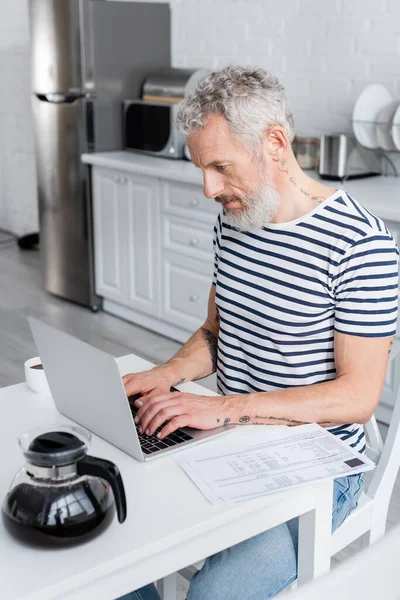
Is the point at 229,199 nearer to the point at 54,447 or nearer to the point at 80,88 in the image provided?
the point at 54,447

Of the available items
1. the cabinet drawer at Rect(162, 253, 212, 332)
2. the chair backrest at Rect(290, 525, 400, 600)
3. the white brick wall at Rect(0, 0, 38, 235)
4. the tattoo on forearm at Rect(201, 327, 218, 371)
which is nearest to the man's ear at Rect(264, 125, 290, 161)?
the tattoo on forearm at Rect(201, 327, 218, 371)

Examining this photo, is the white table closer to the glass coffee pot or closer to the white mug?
the glass coffee pot

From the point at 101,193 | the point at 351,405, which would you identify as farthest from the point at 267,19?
the point at 351,405

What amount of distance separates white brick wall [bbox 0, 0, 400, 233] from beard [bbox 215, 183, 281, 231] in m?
2.01

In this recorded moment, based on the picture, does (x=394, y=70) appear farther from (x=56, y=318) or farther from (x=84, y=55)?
(x=56, y=318)

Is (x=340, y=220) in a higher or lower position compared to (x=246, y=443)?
higher

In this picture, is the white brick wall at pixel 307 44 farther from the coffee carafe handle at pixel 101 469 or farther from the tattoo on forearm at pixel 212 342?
the coffee carafe handle at pixel 101 469

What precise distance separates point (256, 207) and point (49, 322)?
2810 millimetres

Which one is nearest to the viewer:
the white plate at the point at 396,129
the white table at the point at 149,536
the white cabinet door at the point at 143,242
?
the white table at the point at 149,536

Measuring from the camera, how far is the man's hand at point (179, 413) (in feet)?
4.41

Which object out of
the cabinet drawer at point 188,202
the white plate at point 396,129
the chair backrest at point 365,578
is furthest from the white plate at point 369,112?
the chair backrest at point 365,578

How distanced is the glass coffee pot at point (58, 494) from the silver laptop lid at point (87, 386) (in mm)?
164

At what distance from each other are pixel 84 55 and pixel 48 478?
133 inches

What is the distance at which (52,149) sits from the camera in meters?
4.33
